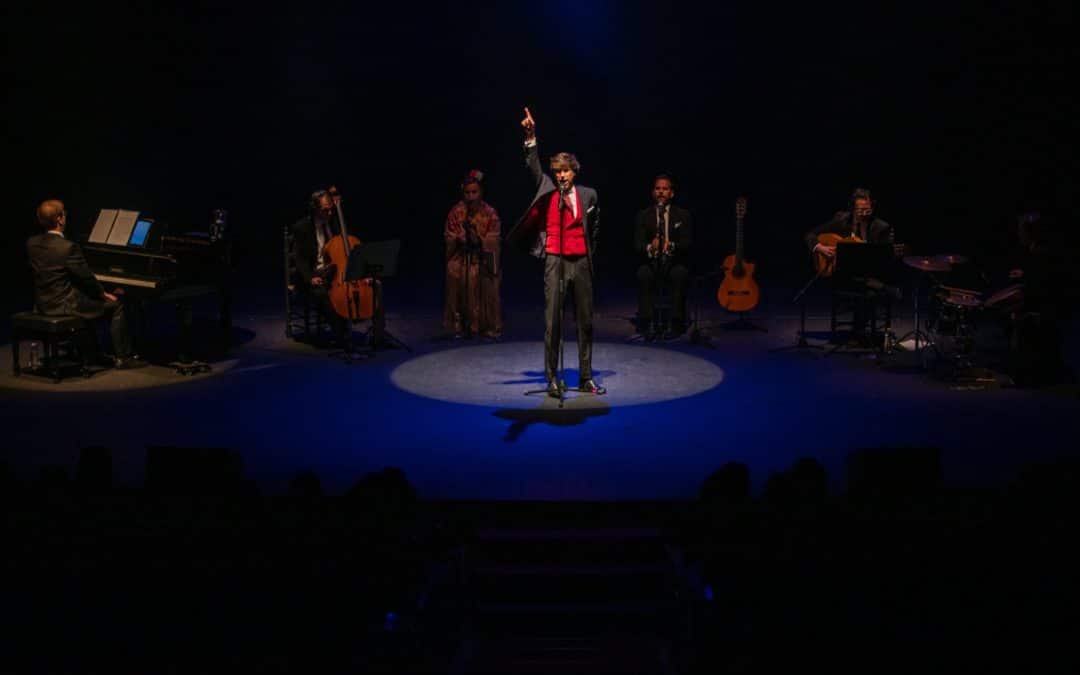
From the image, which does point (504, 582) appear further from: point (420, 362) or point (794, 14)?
point (794, 14)

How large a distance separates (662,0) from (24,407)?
875 centimetres

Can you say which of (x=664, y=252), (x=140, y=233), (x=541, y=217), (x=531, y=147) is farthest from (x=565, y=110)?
(x=531, y=147)

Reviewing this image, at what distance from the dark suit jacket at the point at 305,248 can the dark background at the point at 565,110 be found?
4.30 metres

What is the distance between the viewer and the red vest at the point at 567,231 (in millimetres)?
8102

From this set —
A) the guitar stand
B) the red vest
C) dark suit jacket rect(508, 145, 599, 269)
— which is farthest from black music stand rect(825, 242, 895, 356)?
the red vest

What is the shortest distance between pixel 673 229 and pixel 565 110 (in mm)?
3726

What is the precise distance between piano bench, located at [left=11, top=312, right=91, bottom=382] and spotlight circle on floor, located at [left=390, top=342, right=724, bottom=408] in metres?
2.56

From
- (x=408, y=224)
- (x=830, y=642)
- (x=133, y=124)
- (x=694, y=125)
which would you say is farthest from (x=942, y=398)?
(x=133, y=124)

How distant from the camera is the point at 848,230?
10.5 metres

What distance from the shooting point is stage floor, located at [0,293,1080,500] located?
6.75m

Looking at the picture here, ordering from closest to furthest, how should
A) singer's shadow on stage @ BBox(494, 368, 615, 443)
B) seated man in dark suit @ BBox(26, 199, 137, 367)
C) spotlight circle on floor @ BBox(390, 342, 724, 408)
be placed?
singer's shadow on stage @ BBox(494, 368, 615, 443) → spotlight circle on floor @ BBox(390, 342, 724, 408) → seated man in dark suit @ BBox(26, 199, 137, 367)

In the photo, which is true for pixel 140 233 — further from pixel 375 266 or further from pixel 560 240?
pixel 560 240

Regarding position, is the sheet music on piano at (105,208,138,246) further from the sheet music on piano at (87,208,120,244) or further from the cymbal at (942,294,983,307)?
the cymbal at (942,294,983,307)

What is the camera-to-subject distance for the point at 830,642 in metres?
3.28
